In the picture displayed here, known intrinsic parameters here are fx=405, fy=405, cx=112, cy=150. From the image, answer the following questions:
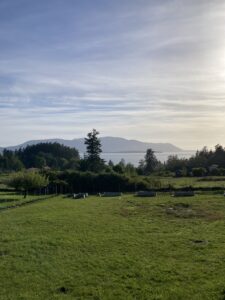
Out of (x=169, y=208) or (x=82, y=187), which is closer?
(x=169, y=208)

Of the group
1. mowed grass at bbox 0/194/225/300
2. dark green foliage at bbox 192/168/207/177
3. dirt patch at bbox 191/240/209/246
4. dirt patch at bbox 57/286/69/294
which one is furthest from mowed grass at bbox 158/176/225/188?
dirt patch at bbox 57/286/69/294

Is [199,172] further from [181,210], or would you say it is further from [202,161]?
[181,210]

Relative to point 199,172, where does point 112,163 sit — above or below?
above

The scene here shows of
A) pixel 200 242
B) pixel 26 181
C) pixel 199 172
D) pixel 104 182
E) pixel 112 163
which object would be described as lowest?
pixel 200 242

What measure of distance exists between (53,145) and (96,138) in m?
80.0

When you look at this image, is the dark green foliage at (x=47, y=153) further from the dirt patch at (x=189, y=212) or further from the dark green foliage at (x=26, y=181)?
the dirt patch at (x=189, y=212)

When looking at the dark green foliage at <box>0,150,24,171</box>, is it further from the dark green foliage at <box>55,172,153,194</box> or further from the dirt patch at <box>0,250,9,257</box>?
the dirt patch at <box>0,250,9,257</box>

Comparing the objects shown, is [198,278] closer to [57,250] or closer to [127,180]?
[57,250]

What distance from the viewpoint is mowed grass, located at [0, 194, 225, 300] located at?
14.9m

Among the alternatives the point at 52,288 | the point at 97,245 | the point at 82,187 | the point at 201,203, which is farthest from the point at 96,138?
the point at 52,288

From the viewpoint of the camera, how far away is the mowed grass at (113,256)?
14852mm

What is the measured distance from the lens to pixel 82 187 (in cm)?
6284

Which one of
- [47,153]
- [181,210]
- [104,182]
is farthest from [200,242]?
[47,153]

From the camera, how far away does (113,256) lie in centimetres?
1911
